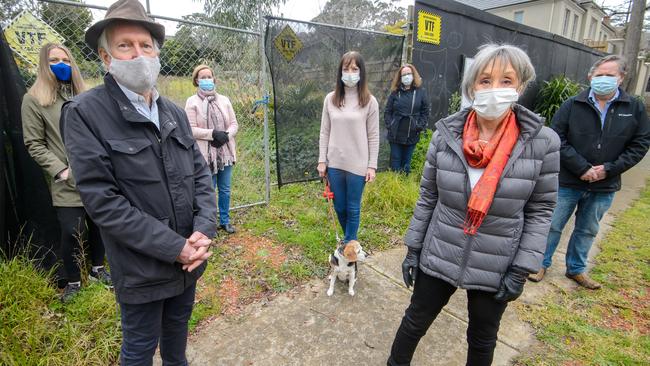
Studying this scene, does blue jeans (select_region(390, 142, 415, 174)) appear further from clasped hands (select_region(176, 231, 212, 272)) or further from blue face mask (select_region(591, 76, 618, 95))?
clasped hands (select_region(176, 231, 212, 272))

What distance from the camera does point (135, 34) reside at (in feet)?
4.95

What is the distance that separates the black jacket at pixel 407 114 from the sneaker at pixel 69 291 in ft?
15.0

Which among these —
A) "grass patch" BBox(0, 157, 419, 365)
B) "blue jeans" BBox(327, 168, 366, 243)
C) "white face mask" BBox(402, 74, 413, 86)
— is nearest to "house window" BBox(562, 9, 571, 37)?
"white face mask" BBox(402, 74, 413, 86)

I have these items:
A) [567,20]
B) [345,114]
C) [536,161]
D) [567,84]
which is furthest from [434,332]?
[567,20]

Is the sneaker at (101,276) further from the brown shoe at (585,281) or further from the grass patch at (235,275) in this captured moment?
the brown shoe at (585,281)

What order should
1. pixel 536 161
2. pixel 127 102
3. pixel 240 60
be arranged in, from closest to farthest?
pixel 127 102, pixel 536 161, pixel 240 60

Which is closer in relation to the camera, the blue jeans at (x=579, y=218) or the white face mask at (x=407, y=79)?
the blue jeans at (x=579, y=218)

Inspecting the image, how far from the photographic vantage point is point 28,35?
2760 millimetres

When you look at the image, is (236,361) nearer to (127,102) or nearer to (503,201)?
(127,102)

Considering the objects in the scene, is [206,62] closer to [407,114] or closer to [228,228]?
[228,228]

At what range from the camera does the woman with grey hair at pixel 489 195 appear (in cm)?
170

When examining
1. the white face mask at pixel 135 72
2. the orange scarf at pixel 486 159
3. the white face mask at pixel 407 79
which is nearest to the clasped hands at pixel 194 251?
the white face mask at pixel 135 72

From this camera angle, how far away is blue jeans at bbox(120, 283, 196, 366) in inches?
64.1

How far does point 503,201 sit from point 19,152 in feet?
11.4
